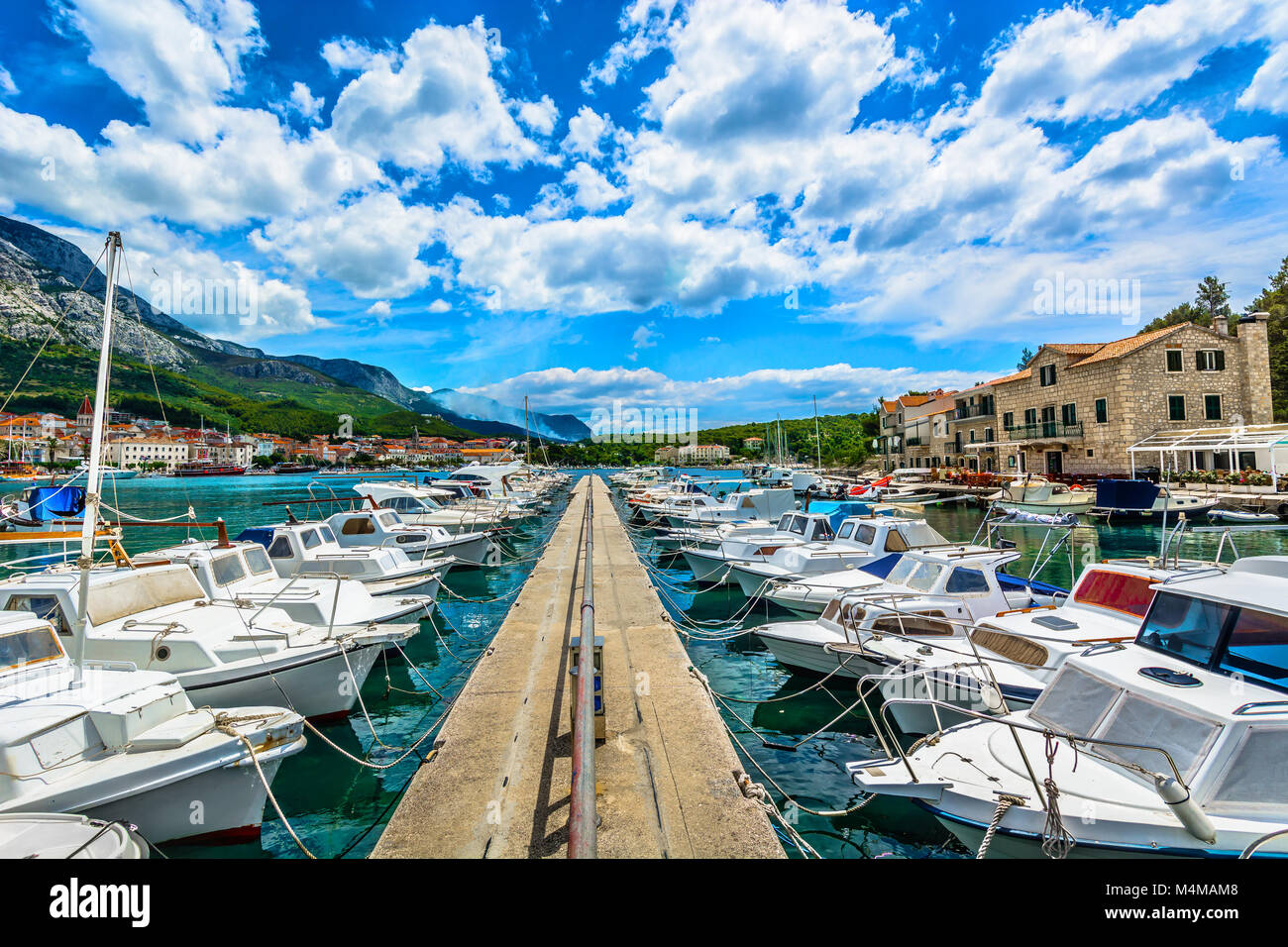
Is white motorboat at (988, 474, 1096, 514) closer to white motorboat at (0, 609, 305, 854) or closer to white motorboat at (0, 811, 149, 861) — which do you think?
white motorboat at (0, 609, 305, 854)

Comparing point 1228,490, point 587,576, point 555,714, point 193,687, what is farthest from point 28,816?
point 1228,490

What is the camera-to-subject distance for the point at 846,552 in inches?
621

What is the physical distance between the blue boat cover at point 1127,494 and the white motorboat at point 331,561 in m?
30.7

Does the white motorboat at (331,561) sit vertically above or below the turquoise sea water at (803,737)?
above

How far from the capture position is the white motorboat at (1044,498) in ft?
115

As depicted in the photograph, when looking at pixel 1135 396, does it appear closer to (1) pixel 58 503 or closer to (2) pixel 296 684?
(2) pixel 296 684

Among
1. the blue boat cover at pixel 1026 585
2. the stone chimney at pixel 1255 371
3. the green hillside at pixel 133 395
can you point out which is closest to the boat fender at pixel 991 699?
the blue boat cover at pixel 1026 585

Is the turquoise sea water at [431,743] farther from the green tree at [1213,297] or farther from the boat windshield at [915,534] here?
the green tree at [1213,297]

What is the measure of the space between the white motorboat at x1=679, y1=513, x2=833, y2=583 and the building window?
38.3m

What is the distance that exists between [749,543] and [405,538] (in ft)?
40.4

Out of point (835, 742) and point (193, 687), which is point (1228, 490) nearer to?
point (835, 742)

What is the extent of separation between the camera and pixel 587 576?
1048cm

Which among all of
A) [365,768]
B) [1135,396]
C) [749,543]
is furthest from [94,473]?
[1135,396]
